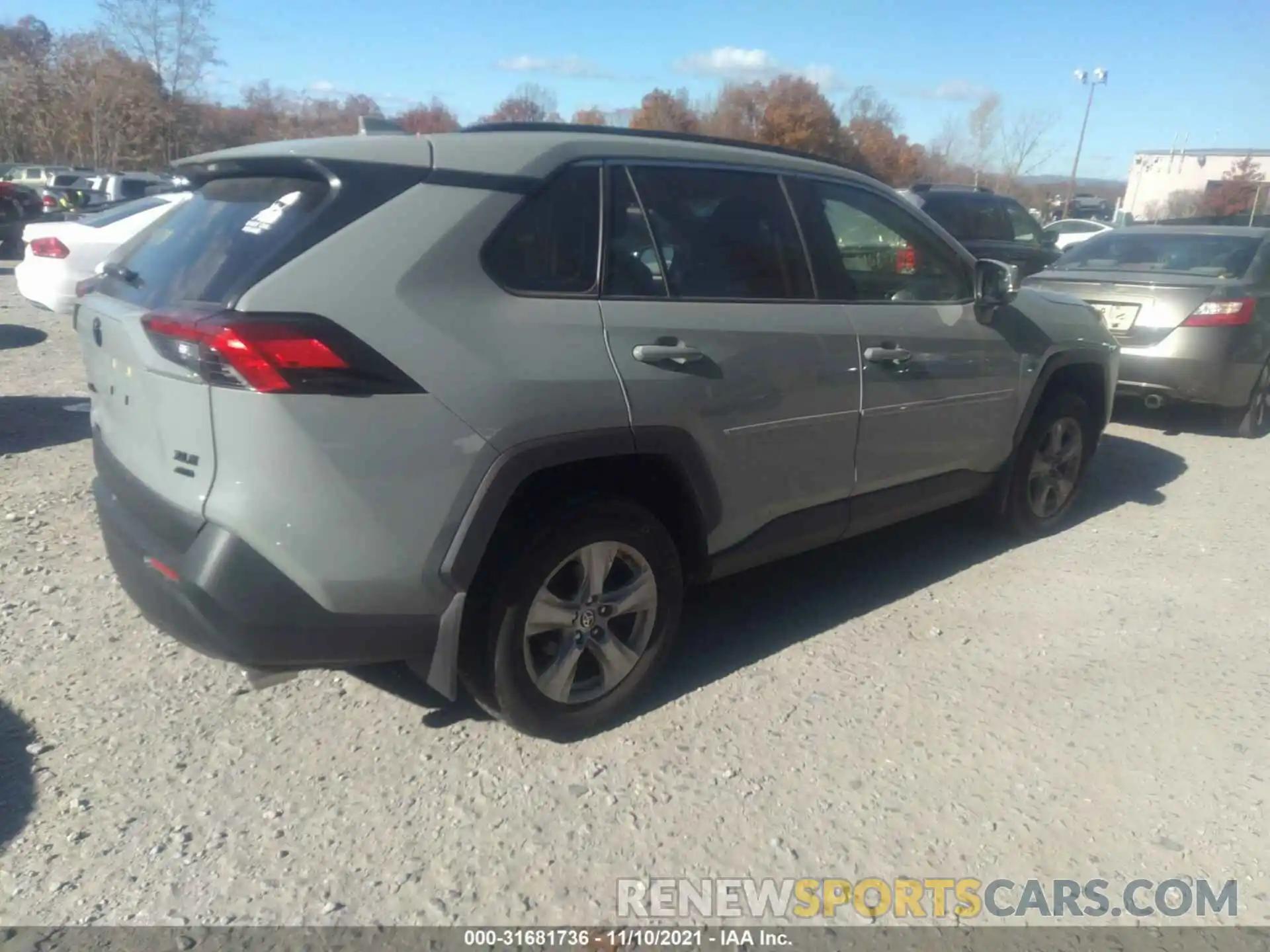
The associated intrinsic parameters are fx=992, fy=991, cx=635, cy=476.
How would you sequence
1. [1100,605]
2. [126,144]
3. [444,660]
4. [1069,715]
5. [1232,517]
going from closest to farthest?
1. [444,660]
2. [1069,715]
3. [1100,605]
4. [1232,517]
5. [126,144]

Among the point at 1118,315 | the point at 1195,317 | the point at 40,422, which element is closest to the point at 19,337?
the point at 40,422

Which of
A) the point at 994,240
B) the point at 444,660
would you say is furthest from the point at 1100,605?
the point at 994,240

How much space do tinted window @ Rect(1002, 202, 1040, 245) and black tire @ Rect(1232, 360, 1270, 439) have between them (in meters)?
4.83

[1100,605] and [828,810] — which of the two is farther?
[1100,605]

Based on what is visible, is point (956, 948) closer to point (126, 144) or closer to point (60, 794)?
point (60, 794)

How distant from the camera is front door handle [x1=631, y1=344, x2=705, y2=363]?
3.12 metres

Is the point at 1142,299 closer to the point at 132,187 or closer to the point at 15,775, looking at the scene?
the point at 15,775

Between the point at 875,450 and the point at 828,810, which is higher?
the point at 875,450

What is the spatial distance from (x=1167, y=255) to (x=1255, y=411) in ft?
4.65

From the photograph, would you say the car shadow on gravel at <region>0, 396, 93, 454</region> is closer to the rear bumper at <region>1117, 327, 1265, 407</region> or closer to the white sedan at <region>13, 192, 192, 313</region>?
the white sedan at <region>13, 192, 192, 313</region>

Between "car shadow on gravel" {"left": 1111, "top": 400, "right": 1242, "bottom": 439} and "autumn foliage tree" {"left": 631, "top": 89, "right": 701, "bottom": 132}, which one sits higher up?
"autumn foliage tree" {"left": 631, "top": 89, "right": 701, "bottom": 132}

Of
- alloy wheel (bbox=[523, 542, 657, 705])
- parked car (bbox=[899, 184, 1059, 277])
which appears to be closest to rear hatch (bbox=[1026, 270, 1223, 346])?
parked car (bbox=[899, 184, 1059, 277])

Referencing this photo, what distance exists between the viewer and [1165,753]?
10.9ft

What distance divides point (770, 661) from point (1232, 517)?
3573 millimetres
